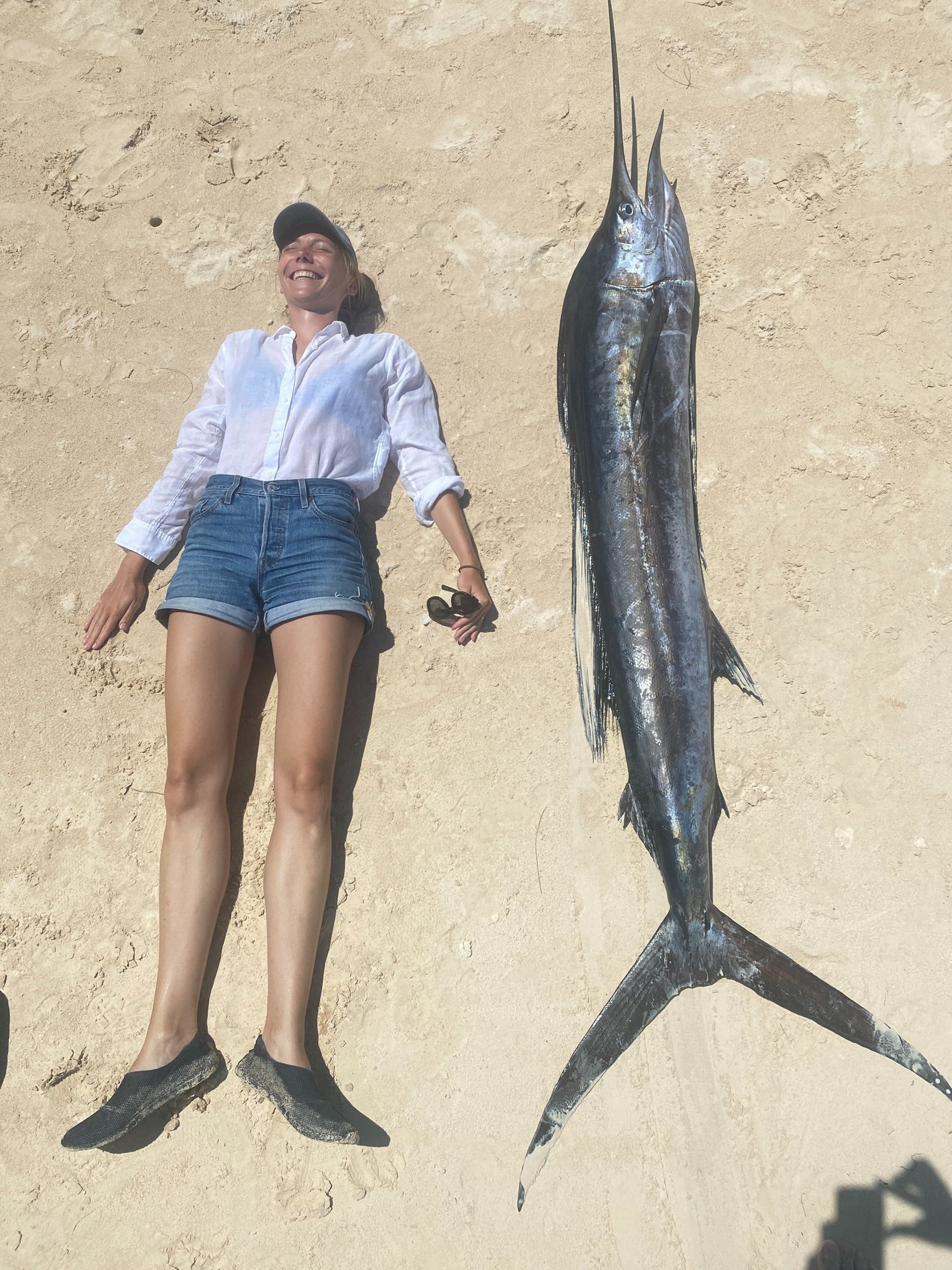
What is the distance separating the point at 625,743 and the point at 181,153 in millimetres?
3036

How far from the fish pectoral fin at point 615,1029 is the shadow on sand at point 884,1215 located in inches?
24.7

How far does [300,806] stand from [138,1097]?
2.79ft

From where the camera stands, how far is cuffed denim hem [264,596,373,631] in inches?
98.2

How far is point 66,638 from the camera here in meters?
2.84

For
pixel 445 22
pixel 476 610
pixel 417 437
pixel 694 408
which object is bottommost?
pixel 476 610

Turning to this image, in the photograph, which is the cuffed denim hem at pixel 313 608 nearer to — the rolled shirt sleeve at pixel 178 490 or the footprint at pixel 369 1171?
the rolled shirt sleeve at pixel 178 490

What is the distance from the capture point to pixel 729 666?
8.23 ft

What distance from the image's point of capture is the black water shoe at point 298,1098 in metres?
2.10

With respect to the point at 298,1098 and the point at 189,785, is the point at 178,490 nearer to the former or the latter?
the point at 189,785

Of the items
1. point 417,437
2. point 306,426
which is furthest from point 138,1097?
point 417,437

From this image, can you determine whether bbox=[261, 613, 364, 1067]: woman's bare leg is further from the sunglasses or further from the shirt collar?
the shirt collar

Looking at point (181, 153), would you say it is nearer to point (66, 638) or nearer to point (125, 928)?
point (66, 638)

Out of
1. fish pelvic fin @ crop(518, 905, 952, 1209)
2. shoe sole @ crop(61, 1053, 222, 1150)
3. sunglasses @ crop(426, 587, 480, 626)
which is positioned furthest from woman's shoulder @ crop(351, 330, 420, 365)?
shoe sole @ crop(61, 1053, 222, 1150)

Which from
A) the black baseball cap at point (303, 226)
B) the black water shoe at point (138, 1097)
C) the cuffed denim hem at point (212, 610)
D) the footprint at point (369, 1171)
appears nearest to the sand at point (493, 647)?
the footprint at point (369, 1171)
